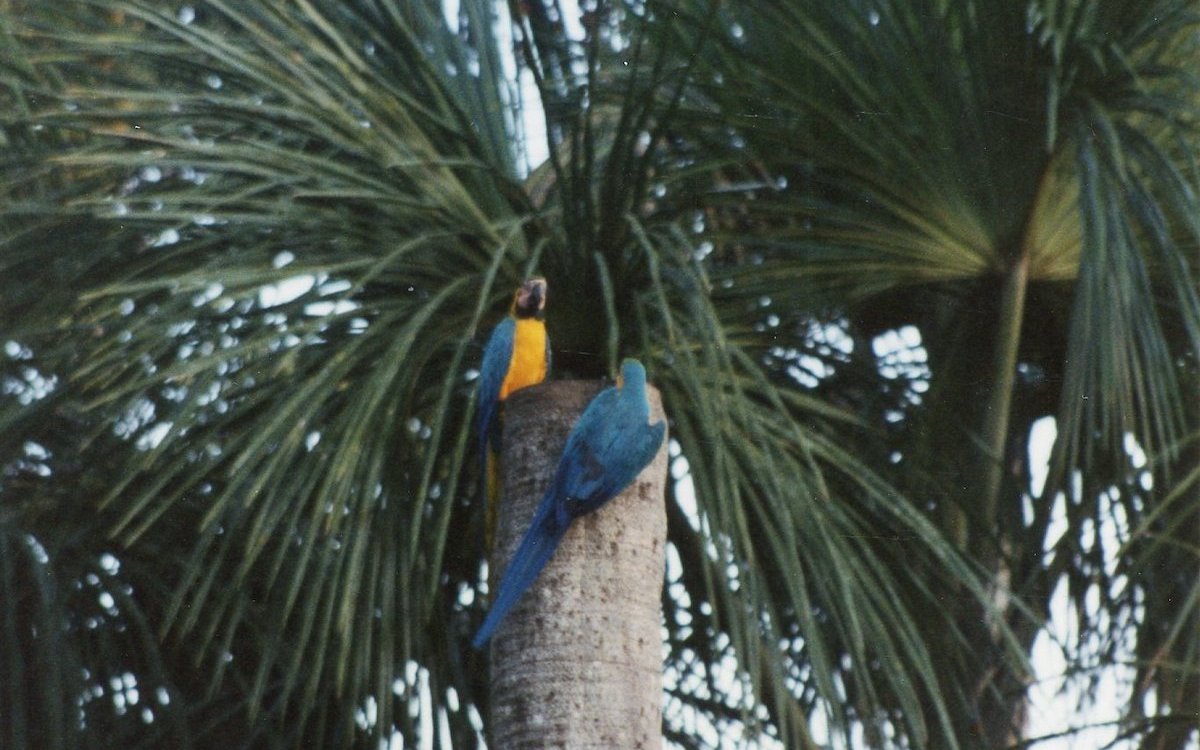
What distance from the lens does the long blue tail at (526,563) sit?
1646 millimetres

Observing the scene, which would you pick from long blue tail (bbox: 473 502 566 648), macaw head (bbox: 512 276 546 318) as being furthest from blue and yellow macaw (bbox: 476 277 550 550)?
long blue tail (bbox: 473 502 566 648)

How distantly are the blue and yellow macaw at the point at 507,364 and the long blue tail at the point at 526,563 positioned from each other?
0.23 meters

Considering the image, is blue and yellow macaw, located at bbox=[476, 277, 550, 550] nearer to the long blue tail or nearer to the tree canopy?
the tree canopy

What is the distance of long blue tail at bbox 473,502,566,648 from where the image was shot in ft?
5.40

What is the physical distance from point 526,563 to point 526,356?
0.36m

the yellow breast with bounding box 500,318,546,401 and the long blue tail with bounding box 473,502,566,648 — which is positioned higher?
the yellow breast with bounding box 500,318,546,401

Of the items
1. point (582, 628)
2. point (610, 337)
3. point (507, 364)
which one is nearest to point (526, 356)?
point (507, 364)

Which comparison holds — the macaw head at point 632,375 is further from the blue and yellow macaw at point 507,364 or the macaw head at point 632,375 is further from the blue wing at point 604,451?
the blue and yellow macaw at point 507,364

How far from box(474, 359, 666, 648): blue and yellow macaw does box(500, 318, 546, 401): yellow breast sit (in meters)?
0.21

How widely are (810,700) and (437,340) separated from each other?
84cm

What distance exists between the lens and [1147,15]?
2.18m

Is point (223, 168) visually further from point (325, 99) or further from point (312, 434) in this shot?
point (312, 434)

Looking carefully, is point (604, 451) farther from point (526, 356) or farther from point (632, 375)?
point (526, 356)

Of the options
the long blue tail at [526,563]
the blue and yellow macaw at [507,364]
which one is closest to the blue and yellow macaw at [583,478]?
the long blue tail at [526,563]
